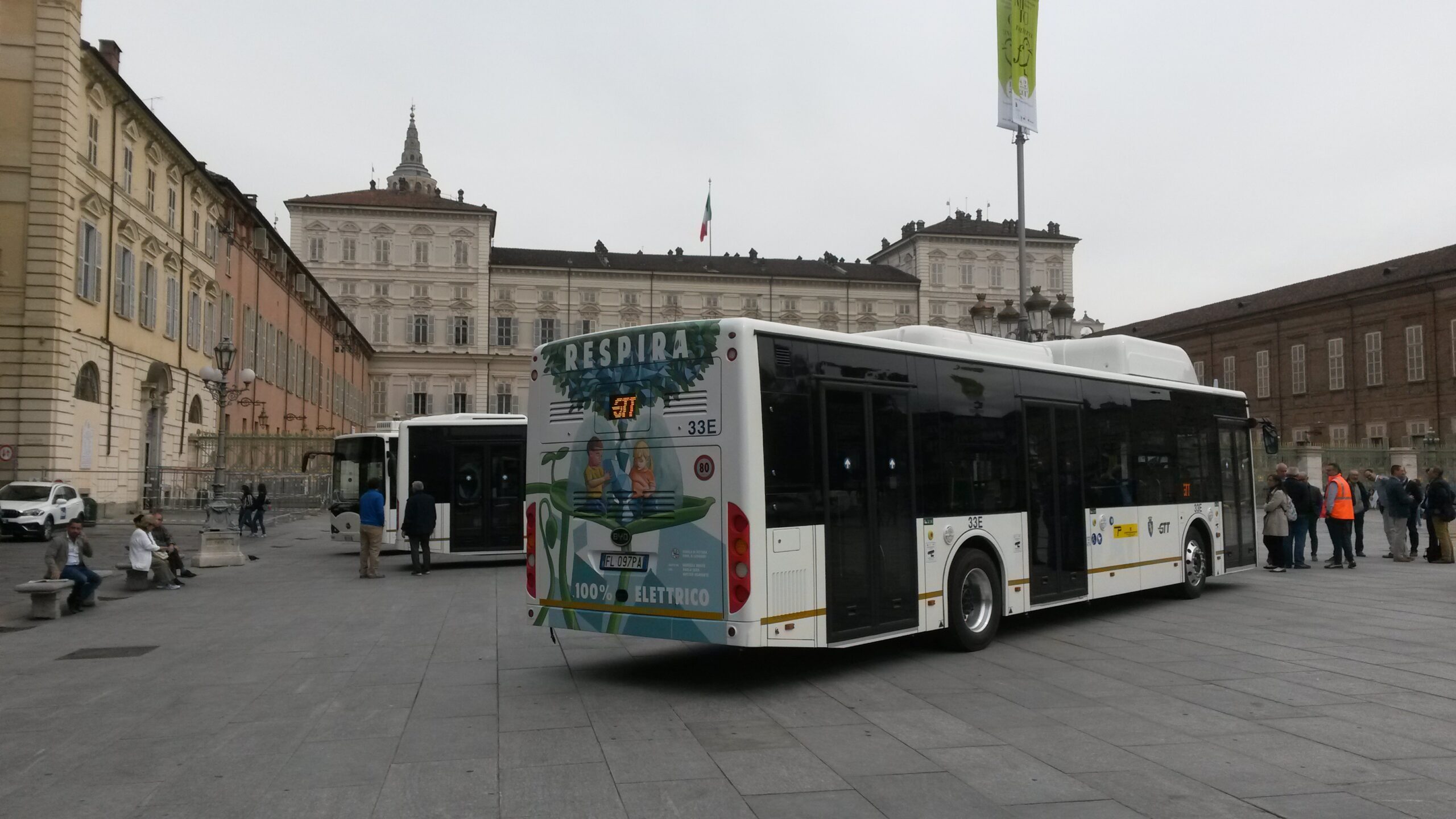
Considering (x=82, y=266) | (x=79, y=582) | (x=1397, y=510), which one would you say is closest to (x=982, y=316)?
Answer: (x=1397, y=510)

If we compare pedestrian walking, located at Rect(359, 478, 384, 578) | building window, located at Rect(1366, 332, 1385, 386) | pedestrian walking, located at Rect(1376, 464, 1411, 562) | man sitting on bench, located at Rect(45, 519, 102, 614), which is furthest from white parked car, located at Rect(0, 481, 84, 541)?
building window, located at Rect(1366, 332, 1385, 386)

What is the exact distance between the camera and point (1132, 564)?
12.9 m

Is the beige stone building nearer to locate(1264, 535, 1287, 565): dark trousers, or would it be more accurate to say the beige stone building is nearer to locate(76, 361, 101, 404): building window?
locate(76, 361, 101, 404): building window

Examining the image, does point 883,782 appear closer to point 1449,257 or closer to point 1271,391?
point 1449,257

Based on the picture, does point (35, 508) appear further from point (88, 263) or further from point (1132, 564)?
point (1132, 564)

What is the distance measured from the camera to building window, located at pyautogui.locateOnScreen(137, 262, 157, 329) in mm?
35531

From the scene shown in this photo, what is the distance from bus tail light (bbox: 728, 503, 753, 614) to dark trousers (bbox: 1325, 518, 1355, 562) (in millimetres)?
14700

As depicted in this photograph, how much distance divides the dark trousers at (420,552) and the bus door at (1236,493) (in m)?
12.7

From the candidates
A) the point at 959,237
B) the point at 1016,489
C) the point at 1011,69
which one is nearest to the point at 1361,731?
the point at 1016,489

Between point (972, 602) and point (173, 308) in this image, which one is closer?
point (972, 602)

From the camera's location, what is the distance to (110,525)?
103ft

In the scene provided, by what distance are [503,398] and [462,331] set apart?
648 cm

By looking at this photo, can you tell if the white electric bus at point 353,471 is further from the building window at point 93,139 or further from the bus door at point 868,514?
the bus door at point 868,514

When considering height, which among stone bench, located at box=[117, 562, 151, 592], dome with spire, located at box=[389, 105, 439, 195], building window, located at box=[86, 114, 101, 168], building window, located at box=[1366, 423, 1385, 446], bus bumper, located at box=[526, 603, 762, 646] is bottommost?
stone bench, located at box=[117, 562, 151, 592]
